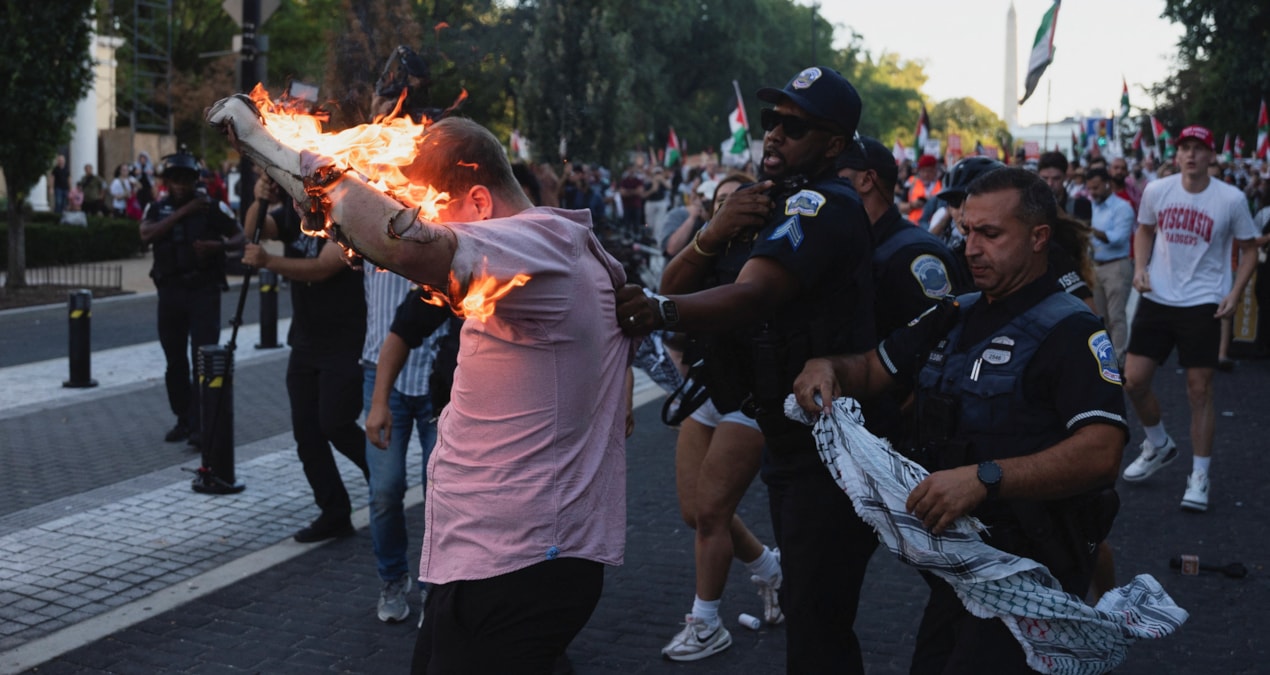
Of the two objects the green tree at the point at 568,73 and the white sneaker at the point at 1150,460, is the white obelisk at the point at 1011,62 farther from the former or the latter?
the white sneaker at the point at 1150,460

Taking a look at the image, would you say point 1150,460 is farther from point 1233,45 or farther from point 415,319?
point 1233,45

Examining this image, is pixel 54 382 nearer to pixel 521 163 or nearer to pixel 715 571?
pixel 521 163

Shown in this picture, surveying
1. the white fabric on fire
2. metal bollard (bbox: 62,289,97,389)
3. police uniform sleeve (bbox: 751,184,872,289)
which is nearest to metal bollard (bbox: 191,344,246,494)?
metal bollard (bbox: 62,289,97,389)

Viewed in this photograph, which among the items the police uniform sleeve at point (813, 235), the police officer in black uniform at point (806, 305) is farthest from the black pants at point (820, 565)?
the police uniform sleeve at point (813, 235)

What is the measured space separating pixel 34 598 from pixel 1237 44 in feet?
126

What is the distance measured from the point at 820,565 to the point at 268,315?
11000 mm

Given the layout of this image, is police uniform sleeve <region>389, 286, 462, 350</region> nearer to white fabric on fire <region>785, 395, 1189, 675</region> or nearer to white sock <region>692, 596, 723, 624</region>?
white sock <region>692, 596, 723, 624</region>

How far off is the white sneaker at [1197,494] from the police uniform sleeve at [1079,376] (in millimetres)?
4921

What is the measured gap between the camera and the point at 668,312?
9.96 ft

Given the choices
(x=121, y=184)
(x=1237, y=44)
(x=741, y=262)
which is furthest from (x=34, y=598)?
(x=1237, y=44)

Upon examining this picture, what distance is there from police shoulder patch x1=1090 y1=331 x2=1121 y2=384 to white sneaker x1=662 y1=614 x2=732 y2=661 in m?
2.48

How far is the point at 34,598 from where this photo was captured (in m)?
5.74

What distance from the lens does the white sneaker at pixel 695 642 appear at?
5.10 m

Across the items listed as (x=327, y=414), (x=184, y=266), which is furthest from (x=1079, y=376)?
(x=184, y=266)
